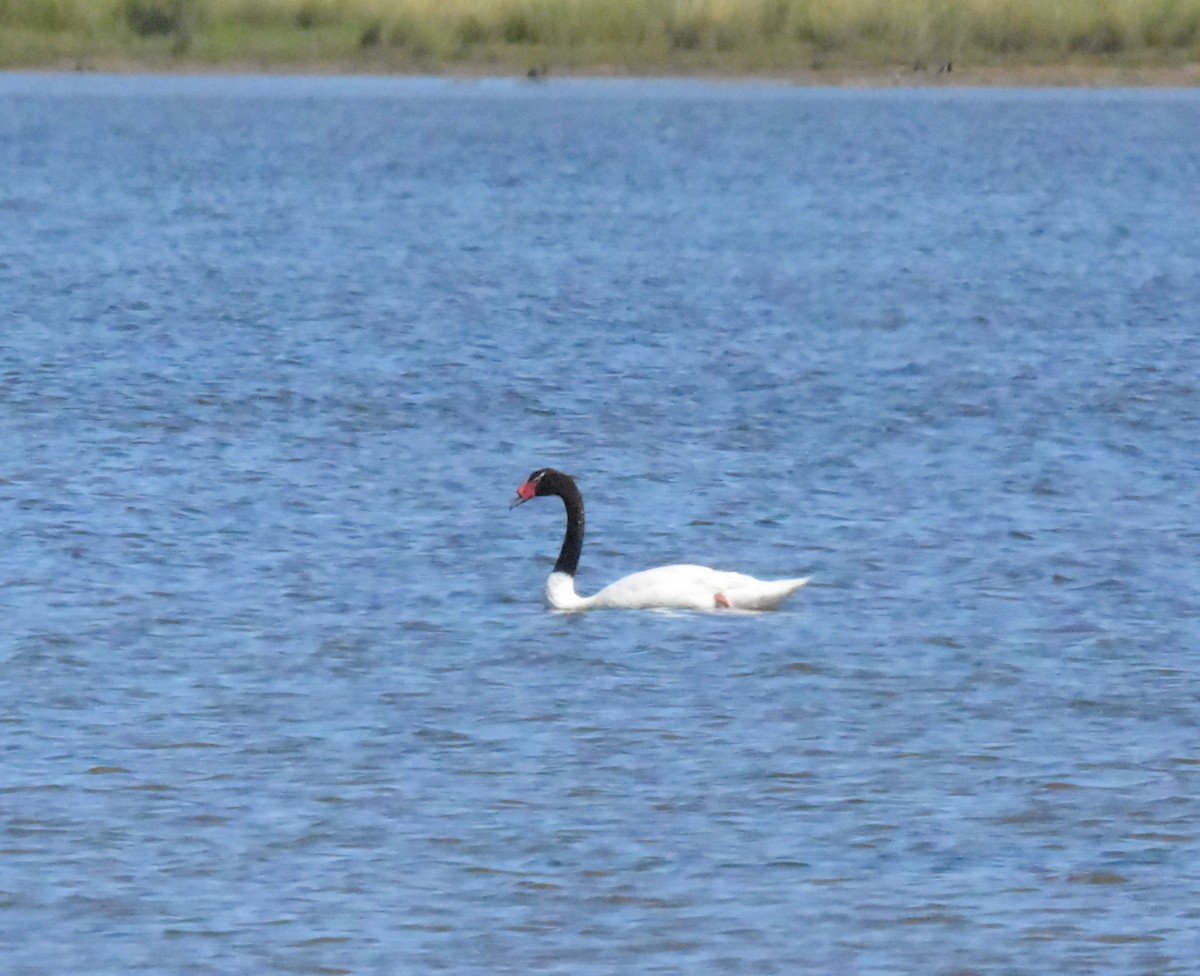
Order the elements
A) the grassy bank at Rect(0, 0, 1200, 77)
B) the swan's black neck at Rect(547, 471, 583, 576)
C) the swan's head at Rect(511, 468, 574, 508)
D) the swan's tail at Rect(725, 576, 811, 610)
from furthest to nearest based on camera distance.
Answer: the grassy bank at Rect(0, 0, 1200, 77) < the swan's head at Rect(511, 468, 574, 508) < the swan's black neck at Rect(547, 471, 583, 576) < the swan's tail at Rect(725, 576, 811, 610)

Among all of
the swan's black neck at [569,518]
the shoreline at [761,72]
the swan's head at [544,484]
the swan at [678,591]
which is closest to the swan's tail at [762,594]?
the swan at [678,591]

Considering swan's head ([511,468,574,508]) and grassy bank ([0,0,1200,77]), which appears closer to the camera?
swan's head ([511,468,574,508])

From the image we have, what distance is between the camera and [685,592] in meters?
13.3

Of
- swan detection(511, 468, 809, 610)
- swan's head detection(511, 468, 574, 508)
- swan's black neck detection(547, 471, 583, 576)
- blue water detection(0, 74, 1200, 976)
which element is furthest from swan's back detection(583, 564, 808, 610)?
swan's head detection(511, 468, 574, 508)

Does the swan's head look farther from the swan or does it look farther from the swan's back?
the swan's back

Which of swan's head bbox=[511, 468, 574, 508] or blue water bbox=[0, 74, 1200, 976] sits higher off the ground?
swan's head bbox=[511, 468, 574, 508]

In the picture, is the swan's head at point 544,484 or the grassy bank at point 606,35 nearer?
the swan's head at point 544,484

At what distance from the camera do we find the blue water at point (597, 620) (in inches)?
348

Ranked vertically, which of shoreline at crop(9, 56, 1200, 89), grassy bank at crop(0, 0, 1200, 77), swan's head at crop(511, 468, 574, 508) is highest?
swan's head at crop(511, 468, 574, 508)

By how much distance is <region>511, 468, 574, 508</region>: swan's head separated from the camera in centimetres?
1429

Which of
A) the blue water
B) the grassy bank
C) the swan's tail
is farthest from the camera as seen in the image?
the grassy bank

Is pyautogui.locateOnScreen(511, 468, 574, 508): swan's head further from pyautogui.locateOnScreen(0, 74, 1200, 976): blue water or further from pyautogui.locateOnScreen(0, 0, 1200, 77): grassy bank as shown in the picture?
pyautogui.locateOnScreen(0, 0, 1200, 77): grassy bank

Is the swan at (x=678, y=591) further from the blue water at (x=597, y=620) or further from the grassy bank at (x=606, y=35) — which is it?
the grassy bank at (x=606, y=35)

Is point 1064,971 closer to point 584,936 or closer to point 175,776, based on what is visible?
point 584,936
